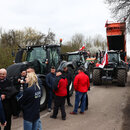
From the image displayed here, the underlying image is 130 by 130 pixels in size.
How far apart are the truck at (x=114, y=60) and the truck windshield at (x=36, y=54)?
4.73 m

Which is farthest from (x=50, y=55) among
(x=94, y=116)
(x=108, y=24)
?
(x=108, y=24)

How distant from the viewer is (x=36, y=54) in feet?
23.1

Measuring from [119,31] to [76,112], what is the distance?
29.0ft

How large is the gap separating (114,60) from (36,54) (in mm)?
6215

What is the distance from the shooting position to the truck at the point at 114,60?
32.3 ft

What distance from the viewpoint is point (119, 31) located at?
12.1 m

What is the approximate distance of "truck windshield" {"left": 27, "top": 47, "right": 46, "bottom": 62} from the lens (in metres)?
6.82

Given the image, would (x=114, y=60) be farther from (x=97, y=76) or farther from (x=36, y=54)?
(x=36, y=54)

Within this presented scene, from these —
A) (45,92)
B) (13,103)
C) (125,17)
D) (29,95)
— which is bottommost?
(45,92)

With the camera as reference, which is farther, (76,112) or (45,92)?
(45,92)

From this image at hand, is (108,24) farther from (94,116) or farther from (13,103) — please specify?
(13,103)

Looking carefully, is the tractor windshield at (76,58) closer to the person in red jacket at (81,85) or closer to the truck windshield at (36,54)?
the truck windshield at (36,54)

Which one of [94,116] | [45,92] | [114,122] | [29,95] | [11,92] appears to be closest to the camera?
[29,95]

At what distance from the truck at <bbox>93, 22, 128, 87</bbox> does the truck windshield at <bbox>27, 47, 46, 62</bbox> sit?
4.73 m
